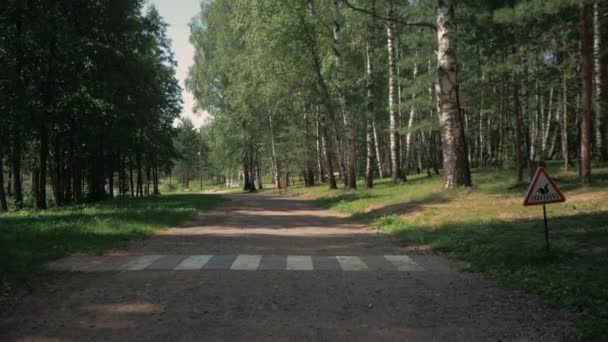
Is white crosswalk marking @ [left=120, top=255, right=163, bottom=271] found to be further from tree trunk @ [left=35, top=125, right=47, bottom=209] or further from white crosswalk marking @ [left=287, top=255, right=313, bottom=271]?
tree trunk @ [left=35, top=125, right=47, bottom=209]

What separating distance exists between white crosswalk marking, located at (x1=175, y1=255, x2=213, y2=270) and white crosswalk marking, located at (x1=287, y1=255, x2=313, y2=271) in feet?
4.89

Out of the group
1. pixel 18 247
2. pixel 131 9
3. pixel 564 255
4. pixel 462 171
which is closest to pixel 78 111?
pixel 131 9

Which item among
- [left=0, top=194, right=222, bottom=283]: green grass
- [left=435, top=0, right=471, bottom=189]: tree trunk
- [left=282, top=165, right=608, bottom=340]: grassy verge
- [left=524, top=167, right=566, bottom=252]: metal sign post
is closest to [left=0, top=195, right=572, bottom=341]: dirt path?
[left=282, top=165, right=608, bottom=340]: grassy verge

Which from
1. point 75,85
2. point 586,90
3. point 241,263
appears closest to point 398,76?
point 586,90

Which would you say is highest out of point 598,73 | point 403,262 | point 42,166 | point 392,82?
point 392,82

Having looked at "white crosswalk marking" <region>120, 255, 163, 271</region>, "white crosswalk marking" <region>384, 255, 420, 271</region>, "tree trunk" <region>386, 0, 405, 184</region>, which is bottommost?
"white crosswalk marking" <region>384, 255, 420, 271</region>

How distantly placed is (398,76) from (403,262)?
2160 centimetres

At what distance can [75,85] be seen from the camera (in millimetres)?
24234

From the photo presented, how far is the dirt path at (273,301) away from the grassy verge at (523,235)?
44 centimetres

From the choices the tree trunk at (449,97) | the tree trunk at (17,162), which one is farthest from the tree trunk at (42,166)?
the tree trunk at (449,97)

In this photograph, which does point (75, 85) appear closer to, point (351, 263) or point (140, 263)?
point (140, 263)

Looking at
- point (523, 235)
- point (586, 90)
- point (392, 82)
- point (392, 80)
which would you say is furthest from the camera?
point (392, 82)

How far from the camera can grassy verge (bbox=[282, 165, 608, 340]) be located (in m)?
6.19

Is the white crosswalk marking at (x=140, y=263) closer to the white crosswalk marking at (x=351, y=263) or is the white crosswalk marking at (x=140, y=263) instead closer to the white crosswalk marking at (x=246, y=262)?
the white crosswalk marking at (x=246, y=262)
